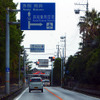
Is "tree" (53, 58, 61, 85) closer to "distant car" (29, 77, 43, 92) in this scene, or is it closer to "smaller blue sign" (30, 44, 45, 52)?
"smaller blue sign" (30, 44, 45, 52)

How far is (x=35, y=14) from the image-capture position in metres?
27.4

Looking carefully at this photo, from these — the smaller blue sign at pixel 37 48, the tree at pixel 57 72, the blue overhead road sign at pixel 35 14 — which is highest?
the blue overhead road sign at pixel 35 14

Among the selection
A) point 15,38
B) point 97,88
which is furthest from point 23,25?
point 97,88

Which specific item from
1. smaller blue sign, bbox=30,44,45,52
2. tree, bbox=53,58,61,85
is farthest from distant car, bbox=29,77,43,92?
tree, bbox=53,58,61,85

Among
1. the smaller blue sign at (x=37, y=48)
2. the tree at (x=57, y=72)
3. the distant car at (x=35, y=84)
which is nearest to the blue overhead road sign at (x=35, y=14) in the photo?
the distant car at (x=35, y=84)

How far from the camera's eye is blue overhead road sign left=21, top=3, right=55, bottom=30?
27.3 metres

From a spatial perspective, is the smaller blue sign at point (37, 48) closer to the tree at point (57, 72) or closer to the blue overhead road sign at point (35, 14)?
the blue overhead road sign at point (35, 14)

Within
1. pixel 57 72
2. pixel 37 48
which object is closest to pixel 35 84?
pixel 37 48

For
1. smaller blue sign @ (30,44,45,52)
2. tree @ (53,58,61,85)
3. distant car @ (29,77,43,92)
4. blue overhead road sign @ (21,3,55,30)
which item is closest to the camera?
blue overhead road sign @ (21,3,55,30)

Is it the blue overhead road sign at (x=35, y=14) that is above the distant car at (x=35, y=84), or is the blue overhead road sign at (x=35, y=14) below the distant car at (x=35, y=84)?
above

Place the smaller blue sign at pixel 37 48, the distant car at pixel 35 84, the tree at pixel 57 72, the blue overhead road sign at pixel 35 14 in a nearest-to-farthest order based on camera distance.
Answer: the blue overhead road sign at pixel 35 14 < the distant car at pixel 35 84 < the smaller blue sign at pixel 37 48 < the tree at pixel 57 72

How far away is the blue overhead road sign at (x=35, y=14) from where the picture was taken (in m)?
27.3

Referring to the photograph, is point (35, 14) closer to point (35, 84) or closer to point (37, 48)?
point (35, 84)

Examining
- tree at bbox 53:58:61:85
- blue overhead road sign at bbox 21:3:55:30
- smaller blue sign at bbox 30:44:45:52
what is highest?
blue overhead road sign at bbox 21:3:55:30
